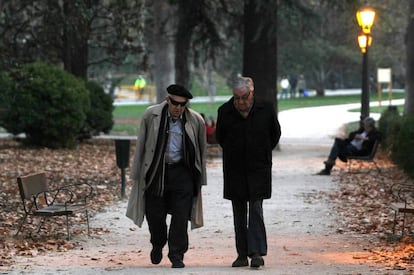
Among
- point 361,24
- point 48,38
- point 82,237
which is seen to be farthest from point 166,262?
point 48,38

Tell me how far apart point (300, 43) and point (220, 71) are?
1131cm

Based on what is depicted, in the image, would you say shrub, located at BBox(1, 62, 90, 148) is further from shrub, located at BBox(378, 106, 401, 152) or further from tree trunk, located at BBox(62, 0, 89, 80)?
shrub, located at BBox(378, 106, 401, 152)

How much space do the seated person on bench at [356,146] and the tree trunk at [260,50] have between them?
271 inches

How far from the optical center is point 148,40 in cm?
6000

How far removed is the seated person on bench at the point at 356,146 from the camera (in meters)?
21.9

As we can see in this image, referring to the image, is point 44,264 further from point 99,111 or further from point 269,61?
point 99,111

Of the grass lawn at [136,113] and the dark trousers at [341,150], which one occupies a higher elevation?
the dark trousers at [341,150]

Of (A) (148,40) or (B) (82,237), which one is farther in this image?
(A) (148,40)

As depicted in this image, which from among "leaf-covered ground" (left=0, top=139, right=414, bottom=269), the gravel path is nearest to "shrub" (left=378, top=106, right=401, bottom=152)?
"leaf-covered ground" (left=0, top=139, right=414, bottom=269)

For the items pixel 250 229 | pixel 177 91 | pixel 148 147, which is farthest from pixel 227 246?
pixel 177 91

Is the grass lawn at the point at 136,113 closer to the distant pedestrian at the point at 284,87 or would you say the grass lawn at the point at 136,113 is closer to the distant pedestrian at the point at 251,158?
the distant pedestrian at the point at 284,87

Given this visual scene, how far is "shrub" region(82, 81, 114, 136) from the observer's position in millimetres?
32188

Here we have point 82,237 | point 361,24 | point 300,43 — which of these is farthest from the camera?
point 300,43

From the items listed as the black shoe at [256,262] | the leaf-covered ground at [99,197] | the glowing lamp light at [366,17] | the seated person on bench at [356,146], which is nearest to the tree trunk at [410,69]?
the glowing lamp light at [366,17]
